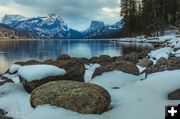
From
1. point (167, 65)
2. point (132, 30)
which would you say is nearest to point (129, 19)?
point (132, 30)

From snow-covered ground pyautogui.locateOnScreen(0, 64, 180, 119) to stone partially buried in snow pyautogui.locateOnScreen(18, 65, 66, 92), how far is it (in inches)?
13.8

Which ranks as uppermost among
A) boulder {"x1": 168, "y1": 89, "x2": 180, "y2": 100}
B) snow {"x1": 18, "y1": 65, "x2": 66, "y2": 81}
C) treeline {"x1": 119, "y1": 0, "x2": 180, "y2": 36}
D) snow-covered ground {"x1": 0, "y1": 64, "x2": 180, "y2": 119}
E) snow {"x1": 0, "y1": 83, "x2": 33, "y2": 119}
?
treeline {"x1": 119, "y1": 0, "x2": 180, "y2": 36}

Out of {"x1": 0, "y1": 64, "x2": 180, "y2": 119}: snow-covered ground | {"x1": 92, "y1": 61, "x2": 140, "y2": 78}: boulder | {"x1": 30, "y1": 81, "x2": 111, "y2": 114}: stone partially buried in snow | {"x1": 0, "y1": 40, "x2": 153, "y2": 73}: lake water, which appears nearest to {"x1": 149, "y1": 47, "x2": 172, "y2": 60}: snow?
{"x1": 92, "y1": 61, "x2": 140, "y2": 78}: boulder

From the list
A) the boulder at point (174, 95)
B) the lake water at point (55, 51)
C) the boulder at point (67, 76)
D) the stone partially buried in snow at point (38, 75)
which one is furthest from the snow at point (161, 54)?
the lake water at point (55, 51)

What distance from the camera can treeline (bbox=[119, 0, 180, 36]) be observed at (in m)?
66.0

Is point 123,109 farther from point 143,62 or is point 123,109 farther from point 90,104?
point 143,62

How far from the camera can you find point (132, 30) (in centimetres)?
8869

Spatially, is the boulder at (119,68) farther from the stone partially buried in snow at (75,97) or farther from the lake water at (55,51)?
the lake water at (55,51)

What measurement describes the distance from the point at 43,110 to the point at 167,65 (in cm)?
438

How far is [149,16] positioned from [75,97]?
6743cm

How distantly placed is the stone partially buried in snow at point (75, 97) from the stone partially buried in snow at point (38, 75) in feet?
7.32

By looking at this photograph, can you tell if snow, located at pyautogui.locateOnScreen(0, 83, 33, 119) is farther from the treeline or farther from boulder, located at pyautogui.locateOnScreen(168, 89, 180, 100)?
the treeline

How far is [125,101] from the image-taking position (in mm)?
7367

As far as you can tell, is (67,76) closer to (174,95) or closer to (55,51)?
(174,95)
